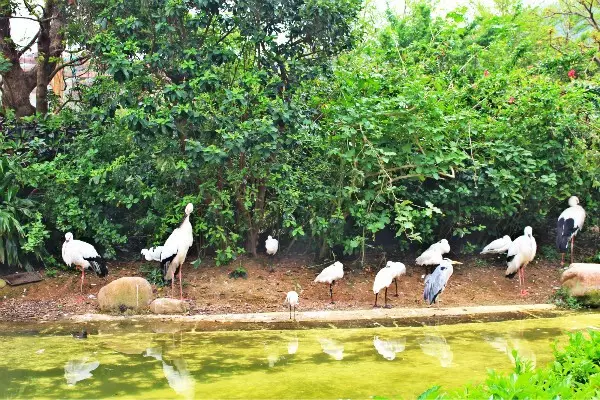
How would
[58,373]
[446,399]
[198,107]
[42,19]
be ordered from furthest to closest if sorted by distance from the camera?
[42,19], [198,107], [58,373], [446,399]

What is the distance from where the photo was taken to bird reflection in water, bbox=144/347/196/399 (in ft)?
16.5

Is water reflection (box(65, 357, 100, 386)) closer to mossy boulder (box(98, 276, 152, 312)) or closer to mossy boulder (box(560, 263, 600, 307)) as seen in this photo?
mossy boulder (box(98, 276, 152, 312))

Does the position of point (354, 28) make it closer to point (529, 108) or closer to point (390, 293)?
point (529, 108)

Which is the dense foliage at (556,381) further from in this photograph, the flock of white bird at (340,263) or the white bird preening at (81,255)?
the white bird preening at (81,255)

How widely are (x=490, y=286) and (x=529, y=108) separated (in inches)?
102

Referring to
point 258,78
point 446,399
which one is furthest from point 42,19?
point 446,399

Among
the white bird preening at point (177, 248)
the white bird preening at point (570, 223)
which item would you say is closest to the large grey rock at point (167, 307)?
the white bird preening at point (177, 248)

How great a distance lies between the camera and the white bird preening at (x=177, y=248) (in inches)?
332

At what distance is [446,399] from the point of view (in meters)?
2.80

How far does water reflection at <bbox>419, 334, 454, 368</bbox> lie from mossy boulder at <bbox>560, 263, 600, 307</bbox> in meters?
2.58

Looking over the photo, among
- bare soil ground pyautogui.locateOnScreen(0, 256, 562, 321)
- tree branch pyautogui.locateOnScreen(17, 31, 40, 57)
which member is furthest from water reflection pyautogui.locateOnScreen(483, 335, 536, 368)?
tree branch pyautogui.locateOnScreen(17, 31, 40, 57)

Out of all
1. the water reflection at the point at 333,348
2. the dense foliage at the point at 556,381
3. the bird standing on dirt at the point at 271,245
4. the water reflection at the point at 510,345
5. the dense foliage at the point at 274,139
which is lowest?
the water reflection at the point at 510,345

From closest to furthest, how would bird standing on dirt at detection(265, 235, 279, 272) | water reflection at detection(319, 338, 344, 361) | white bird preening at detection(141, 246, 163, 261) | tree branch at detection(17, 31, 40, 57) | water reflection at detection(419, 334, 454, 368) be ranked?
1. water reflection at detection(419, 334, 454, 368)
2. water reflection at detection(319, 338, 344, 361)
3. white bird preening at detection(141, 246, 163, 261)
4. bird standing on dirt at detection(265, 235, 279, 272)
5. tree branch at detection(17, 31, 40, 57)

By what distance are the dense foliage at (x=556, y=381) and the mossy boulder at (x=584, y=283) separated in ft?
16.3
